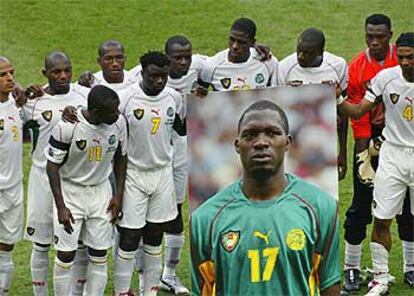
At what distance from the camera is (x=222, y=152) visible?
196 inches

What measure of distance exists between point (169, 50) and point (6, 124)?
4.98 feet

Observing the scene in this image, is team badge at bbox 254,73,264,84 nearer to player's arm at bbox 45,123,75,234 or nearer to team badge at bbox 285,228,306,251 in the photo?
player's arm at bbox 45,123,75,234

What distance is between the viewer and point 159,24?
60.3 feet

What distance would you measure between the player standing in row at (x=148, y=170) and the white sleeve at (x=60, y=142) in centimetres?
56

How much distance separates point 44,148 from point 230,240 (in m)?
4.41

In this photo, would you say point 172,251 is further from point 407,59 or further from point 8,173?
point 407,59

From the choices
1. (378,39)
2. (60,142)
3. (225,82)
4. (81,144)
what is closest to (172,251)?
(225,82)

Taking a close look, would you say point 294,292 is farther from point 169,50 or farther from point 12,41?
point 12,41

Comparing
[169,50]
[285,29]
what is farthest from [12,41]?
[169,50]

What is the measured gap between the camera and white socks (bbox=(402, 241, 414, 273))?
9828mm

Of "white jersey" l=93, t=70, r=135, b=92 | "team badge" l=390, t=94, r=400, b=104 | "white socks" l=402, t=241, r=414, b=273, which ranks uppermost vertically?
"white jersey" l=93, t=70, r=135, b=92

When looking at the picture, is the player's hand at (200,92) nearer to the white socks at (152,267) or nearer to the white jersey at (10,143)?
the white jersey at (10,143)

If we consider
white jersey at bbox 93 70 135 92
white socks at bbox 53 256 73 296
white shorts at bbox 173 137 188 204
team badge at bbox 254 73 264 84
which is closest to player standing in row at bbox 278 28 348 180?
team badge at bbox 254 73 264 84

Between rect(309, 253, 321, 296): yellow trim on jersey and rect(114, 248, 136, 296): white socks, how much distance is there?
13.9ft
